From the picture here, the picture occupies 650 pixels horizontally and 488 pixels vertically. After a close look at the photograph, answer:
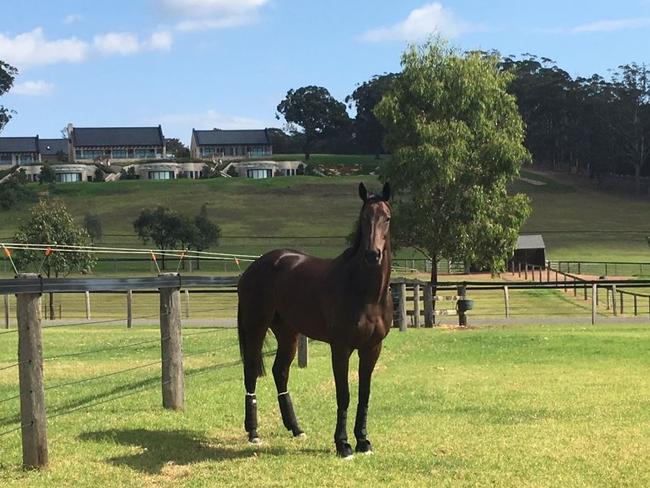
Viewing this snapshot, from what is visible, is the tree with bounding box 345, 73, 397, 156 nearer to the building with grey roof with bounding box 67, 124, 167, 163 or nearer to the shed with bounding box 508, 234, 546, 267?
the building with grey roof with bounding box 67, 124, 167, 163

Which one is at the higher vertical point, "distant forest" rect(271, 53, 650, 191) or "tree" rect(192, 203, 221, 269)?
"distant forest" rect(271, 53, 650, 191)

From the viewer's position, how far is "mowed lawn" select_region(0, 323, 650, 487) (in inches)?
233

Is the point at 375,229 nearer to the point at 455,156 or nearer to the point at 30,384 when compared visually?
the point at 30,384

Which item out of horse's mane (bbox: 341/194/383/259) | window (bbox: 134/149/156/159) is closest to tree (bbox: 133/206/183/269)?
horse's mane (bbox: 341/194/383/259)

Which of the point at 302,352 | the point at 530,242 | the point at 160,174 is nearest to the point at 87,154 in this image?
the point at 160,174

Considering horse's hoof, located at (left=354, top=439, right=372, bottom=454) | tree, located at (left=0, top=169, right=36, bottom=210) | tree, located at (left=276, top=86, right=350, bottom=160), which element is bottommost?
horse's hoof, located at (left=354, top=439, right=372, bottom=454)

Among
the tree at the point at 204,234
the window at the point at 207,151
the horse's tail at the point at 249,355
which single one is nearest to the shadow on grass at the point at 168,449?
the horse's tail at the point at 249,355

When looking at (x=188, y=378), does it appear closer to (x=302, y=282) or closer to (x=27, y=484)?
(x=302, y=282)

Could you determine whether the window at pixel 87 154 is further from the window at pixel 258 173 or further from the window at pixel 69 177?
the window at pixel 258 173

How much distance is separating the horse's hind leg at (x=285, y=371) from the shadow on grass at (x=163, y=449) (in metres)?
0.59

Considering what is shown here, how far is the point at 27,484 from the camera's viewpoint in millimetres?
5684

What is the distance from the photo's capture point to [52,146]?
493 ft

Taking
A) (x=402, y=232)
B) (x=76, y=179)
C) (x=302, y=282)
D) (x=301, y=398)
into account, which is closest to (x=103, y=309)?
(x=402, y=232)

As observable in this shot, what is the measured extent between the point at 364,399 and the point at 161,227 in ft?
192
